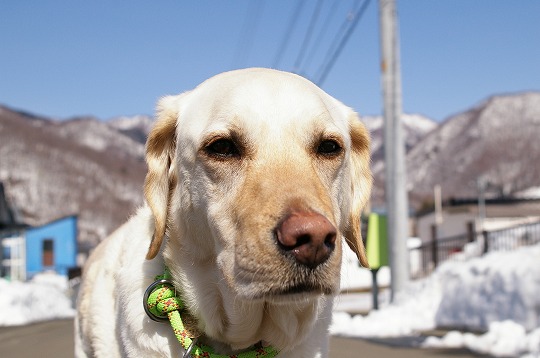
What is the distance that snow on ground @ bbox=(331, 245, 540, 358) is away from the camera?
6.66 m

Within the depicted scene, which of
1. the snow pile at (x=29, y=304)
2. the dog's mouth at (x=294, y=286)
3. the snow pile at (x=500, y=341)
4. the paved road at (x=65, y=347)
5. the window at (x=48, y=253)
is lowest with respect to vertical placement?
the window at (x=48, y=253)

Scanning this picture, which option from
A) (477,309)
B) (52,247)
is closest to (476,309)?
(477,309)

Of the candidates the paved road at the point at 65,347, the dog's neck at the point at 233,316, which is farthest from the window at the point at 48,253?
the dog's neck at the point at 233,316

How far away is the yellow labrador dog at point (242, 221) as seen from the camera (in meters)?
2.42

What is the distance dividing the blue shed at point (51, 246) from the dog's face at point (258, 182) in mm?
47880

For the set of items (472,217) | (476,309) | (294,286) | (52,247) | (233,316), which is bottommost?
(52,247)

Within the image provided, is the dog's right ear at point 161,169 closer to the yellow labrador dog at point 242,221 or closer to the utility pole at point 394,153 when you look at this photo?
the yellow labrador dog at point 242,221

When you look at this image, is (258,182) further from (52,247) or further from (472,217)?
(472,217)

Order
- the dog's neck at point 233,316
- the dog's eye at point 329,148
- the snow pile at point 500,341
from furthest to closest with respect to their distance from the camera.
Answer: the snow pile at point 500,341 → the dog's eye at point 329,148 → the dog's neck at point 233,316

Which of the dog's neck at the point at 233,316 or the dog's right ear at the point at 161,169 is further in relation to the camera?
the dog's right ear at the point at 161,169

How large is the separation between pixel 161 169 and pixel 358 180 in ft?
3.25

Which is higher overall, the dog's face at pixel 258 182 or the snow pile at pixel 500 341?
the dog's face at pixel 258 182

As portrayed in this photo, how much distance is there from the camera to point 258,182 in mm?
2613

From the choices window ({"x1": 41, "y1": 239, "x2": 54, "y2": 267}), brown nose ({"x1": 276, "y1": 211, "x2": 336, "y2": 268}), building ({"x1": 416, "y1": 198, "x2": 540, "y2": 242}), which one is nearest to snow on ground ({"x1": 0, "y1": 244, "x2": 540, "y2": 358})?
brown nose ({"x1": 276, "y1": 211, "x2": 336, "y2": 268})
